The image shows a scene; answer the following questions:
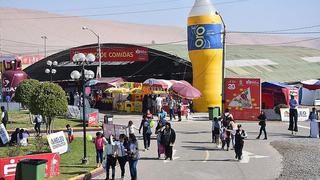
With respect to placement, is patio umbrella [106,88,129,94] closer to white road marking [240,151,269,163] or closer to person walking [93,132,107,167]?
white road marking [240,151,269,163]

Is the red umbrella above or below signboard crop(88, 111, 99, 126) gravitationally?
above

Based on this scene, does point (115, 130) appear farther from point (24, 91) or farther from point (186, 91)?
point (186, 91)

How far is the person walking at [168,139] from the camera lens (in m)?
18.8

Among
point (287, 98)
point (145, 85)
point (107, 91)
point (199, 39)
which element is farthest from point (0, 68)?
point (287, 98)

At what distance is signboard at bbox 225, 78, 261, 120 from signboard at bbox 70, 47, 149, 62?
2106 cm

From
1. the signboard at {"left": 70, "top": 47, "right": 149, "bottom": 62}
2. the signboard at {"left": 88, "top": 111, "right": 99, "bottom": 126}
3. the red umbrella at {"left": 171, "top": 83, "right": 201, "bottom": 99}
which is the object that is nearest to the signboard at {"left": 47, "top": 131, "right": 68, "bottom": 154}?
the signboard at {"left": 88, "top": 111, "right": 99, "bottom": 126}

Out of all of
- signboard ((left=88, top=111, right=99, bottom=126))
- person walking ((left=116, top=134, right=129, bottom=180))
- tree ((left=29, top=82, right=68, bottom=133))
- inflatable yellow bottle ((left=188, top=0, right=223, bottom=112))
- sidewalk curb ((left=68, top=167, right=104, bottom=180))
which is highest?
inflatable yellow bottle ((left=188, top=0, right=223, bottom=112))

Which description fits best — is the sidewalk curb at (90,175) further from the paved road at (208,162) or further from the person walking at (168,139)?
the person walking at (168,139)

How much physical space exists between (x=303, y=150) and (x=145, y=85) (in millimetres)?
22201

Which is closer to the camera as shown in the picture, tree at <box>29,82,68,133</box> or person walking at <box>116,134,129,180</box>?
person walking at <box>116,134,129,180</box>

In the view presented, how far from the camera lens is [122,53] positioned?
187 feet

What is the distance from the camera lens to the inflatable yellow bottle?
39938 mm

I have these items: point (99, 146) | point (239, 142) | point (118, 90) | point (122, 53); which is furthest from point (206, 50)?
point (99, 146)

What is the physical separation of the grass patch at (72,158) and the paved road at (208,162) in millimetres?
917
